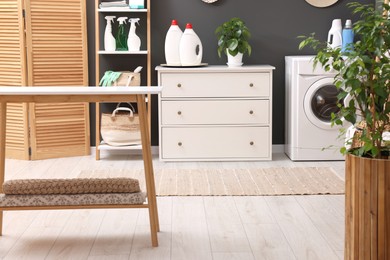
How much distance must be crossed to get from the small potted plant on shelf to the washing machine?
40 cm

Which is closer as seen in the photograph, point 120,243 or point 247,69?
point 120,243

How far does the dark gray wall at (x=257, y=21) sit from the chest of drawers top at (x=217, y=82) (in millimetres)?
444

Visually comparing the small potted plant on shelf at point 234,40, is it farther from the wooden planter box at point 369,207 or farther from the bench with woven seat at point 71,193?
the wooden planter box at point 369,207

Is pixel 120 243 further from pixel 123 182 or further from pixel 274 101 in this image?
pixel 274 101

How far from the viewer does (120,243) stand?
11.0ft

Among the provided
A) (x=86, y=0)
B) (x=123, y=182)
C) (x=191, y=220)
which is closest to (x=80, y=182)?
(x=123, y=182)

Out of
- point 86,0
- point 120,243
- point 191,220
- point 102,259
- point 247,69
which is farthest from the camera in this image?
point 86,0

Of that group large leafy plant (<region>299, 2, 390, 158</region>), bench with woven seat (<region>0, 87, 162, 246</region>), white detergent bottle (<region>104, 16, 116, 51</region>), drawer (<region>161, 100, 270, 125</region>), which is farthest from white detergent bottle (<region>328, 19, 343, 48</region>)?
large leafy plant (<region>299, 2, 390, 158</region>)

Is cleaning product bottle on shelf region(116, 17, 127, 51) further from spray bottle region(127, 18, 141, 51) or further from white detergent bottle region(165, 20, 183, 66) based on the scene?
white detergent bottle region(165, 20, 183, 66)

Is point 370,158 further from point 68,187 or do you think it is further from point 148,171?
point 68,187

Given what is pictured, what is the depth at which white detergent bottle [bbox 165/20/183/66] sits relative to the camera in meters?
5.41

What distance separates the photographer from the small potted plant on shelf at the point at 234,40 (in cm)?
536

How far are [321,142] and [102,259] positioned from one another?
2723 mm

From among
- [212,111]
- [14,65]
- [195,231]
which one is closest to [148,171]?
[195,231]
